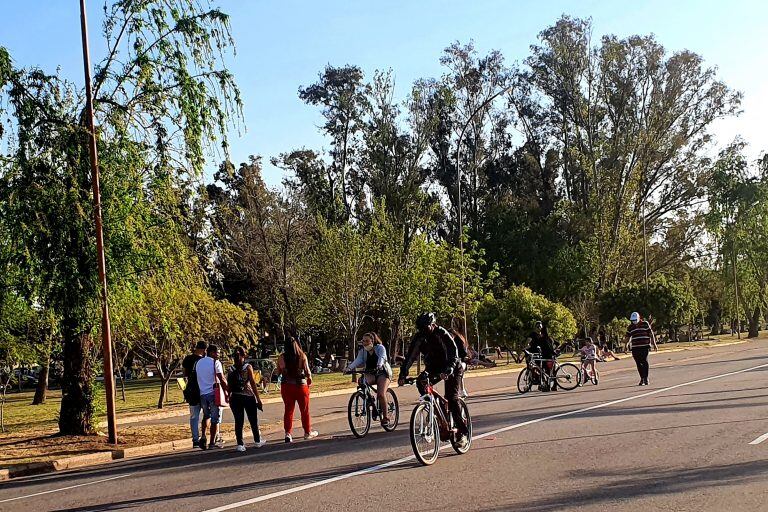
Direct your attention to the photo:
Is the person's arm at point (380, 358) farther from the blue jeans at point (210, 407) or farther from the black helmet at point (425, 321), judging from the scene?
the black helmet at point (425, 321)

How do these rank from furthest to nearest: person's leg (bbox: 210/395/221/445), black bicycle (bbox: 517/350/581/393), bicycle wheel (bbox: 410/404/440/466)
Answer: black bicycle (bbox: 517/350/581/393) < person's leg (bbox: 210/395/221/445) < bicycle wheel (bbox: 410/404/440/466)

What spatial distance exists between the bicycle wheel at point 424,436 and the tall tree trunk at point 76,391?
9.35m

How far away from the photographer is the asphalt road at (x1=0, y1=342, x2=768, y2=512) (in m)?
8.30

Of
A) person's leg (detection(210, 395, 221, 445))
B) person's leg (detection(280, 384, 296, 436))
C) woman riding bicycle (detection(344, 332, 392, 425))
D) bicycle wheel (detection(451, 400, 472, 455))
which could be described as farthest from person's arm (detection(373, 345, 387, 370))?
bicycle wheel (detection(451, 400, 472, 455))

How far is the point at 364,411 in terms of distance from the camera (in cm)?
1483

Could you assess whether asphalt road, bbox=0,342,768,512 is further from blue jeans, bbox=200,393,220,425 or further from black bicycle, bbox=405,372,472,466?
blue jeans, bbox=200,393,220,425

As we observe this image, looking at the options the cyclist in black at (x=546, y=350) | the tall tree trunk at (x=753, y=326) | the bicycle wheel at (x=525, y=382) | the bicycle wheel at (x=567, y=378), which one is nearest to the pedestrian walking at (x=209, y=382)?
the bicycle wheel at (x=525, y=382)

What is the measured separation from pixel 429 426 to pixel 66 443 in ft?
28.8

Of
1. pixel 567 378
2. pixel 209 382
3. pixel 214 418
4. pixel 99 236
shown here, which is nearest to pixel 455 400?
pixel 209 382

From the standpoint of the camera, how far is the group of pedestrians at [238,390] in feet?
46.4

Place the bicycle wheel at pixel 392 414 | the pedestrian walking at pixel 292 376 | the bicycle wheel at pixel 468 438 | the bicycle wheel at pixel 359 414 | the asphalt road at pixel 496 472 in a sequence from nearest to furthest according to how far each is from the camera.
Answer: the asphalt road at pixel 496 472 → the bicycle wheel at pixel 468 438 → the pedestrian walking at pixel 292 376 → the bicycle wheel at pixel 359 414 → the bicycle wheel at pixel 392 414

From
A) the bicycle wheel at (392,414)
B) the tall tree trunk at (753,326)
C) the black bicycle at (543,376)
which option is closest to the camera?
the bicycle wheel at (392,414)

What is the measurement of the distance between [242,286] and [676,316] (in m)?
28.4

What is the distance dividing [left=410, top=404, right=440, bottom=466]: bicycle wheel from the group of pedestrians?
4358 mm
